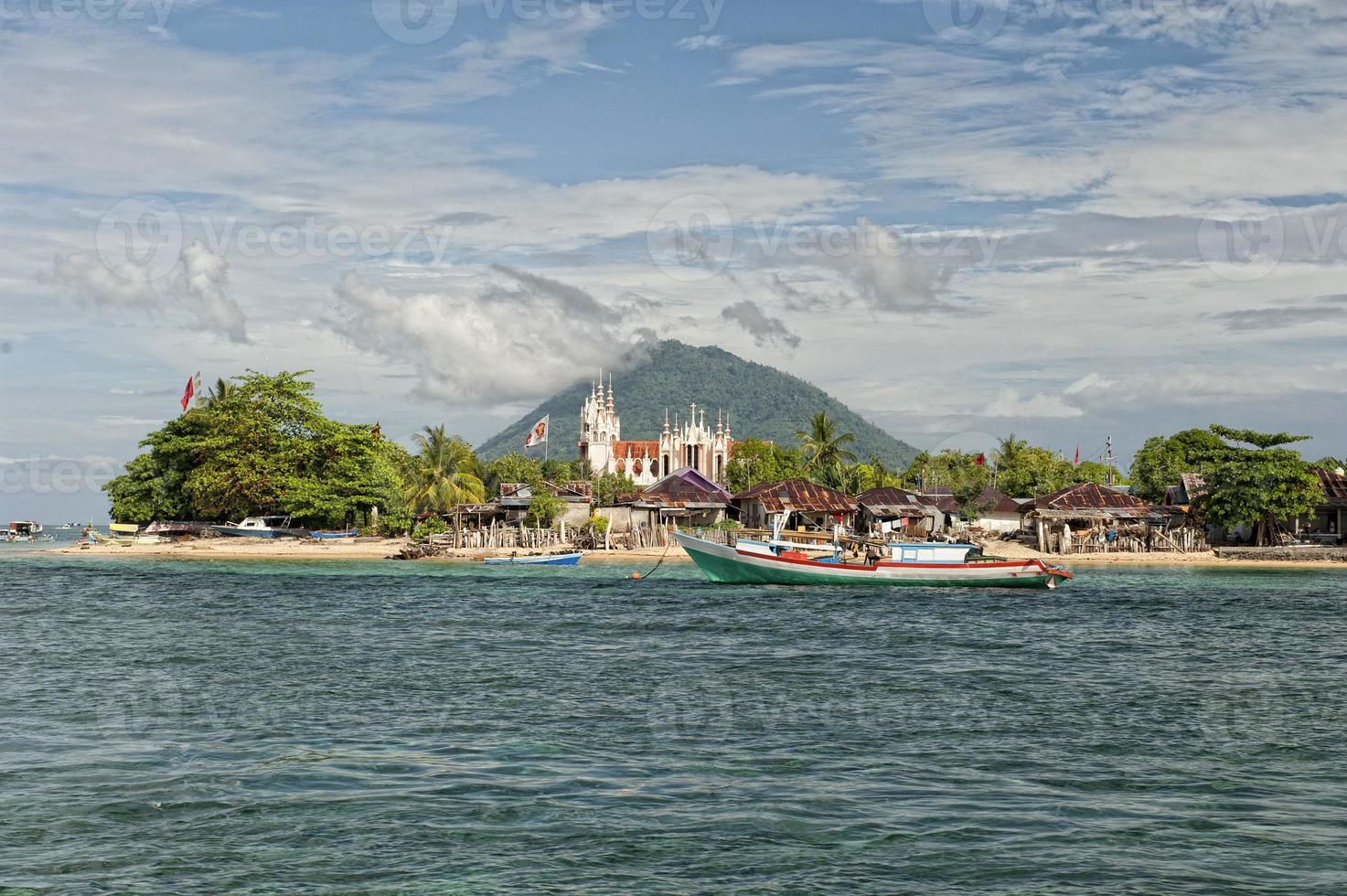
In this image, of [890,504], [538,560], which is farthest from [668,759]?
[890,504]

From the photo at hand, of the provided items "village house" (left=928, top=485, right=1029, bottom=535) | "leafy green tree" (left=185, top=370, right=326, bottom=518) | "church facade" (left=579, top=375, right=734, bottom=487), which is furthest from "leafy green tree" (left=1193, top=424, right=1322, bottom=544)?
"church facade" (left=579, top=375, right=734, bottom=487)

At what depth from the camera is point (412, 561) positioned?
234ft

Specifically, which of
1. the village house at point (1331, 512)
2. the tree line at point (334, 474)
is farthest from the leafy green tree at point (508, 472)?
the village house at point (1331, 512)

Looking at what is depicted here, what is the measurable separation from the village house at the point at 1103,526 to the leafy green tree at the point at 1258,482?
4.28 m

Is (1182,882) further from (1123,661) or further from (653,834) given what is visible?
(1123,661)

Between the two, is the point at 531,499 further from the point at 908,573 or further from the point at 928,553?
the point at 908,573

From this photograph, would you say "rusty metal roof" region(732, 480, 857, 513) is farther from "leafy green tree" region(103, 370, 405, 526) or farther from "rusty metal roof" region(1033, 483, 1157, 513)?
"leafy green tree" region(103, 370, 405, 526)

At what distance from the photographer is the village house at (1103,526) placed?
81500 millimetres

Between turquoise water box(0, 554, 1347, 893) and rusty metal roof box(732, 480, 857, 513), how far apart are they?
46.0 m

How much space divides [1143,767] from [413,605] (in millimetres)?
30165

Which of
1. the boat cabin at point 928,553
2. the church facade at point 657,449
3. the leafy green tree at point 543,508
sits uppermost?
the church facade at point 657,449

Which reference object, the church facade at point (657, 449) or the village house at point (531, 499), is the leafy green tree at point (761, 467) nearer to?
the village house at point (531, 499)

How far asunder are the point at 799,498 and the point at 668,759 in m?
66.3

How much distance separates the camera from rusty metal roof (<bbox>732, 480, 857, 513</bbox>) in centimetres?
8094
